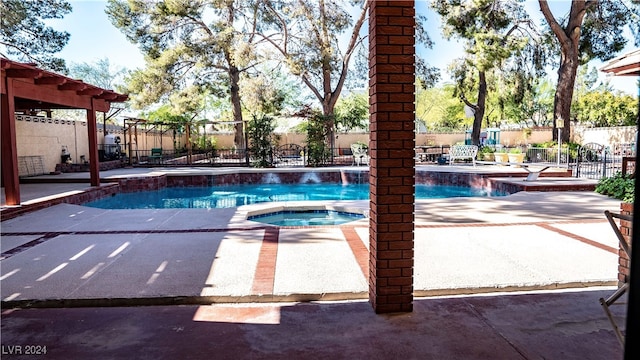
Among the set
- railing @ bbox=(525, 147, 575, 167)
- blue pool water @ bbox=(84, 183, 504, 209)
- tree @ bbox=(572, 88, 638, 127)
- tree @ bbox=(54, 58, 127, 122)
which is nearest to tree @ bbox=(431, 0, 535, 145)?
railing @ bbox=(525, 147, 575, 167)

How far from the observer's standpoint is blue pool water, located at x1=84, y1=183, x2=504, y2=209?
10.3 metres

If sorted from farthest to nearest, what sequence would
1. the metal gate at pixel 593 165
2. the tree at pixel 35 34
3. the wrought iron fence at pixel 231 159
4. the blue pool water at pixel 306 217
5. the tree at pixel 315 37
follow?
1. the tree at pixel 315 37
2. the wrought iron fence at pixel 231 159
3. the tree at pixel 35 34
4. the metal gate at pixel 593 165
5. the blue pool water at pixel 306 217

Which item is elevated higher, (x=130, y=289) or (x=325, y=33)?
(x=325, y=33)

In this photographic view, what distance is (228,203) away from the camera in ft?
34.8

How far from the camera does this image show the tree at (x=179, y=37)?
17469 mm

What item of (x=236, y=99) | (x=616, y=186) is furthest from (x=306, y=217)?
(x=236, y=99)

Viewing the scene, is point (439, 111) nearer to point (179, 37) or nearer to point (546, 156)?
point (546, 156)

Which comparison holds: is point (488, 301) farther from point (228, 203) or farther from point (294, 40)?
point (294, 40)

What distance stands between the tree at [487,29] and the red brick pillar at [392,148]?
14.8 meters

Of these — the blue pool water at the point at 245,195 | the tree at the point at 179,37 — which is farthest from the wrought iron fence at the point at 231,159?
the blue pool water at the point at 245,195

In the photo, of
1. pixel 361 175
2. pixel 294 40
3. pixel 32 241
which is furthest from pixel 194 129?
pixel 32 241

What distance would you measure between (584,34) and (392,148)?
728 inches

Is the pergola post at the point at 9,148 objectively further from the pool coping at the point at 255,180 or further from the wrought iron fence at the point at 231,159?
the wrought iron fence at the point at 231,159

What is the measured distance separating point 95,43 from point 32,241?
3786 cm
